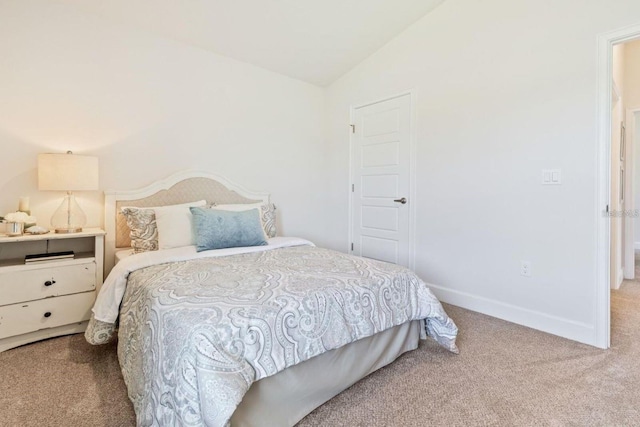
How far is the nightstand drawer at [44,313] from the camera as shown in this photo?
83.4 inches

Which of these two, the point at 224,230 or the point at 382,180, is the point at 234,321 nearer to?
the point at 224,230

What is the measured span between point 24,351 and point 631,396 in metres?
3.51

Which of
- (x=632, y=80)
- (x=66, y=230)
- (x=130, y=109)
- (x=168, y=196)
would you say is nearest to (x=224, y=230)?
(x=168, y=196)

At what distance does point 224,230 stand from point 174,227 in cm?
41

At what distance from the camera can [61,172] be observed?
7.57 feet

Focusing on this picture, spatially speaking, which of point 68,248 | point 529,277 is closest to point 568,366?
point 529,277

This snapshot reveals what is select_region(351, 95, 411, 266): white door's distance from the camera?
3439 mm

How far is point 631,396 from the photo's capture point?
1677 millimetres

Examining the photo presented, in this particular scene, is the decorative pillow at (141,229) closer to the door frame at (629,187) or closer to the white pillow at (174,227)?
the white pillow at (174,227)

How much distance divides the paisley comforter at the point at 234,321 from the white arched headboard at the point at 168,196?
93cm

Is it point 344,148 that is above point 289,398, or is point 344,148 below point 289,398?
above

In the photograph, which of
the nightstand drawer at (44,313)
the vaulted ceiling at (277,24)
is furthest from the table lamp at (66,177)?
the vaulted ceiling at (277,24)

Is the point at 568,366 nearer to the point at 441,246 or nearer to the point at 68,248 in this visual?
the point at 441,246

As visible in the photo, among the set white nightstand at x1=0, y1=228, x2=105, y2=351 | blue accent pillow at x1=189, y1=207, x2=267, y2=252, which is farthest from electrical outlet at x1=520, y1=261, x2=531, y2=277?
white nightstand at x1=0, y1=228, x2=105, y2=351
